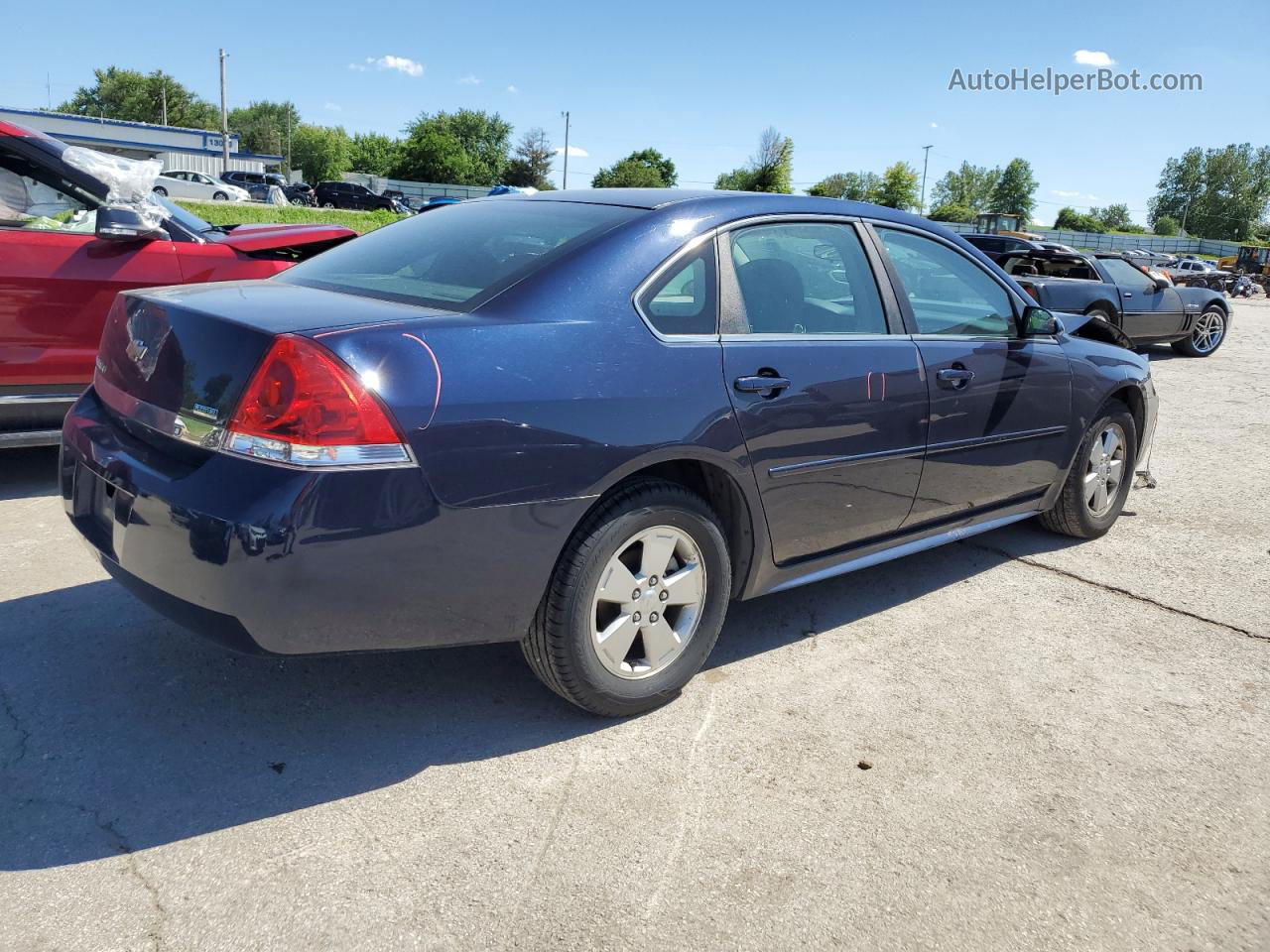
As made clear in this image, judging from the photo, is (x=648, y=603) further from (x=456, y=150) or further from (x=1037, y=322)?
(x=456, y=150)

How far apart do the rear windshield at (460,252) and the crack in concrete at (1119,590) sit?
2.68 m

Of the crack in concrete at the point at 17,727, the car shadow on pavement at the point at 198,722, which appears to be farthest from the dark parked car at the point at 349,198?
the crack in concrete at the point at 17,727

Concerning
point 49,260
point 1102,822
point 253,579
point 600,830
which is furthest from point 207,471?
point 49,260

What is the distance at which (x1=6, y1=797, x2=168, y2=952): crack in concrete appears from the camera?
2000 millimetres

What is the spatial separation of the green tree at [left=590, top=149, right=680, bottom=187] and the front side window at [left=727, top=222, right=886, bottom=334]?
3246cm

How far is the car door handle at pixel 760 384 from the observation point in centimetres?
296

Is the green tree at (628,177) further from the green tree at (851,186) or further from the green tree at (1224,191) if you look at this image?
the green tree at (1224,191)

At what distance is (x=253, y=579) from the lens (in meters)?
2.27

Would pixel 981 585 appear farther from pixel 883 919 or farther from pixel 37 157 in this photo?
pixel 37 157

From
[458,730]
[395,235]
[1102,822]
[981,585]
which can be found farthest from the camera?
[981,585]

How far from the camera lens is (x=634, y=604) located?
283cm

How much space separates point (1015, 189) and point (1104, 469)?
444ft

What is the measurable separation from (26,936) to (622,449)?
1674mm

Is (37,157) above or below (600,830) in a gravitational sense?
above
